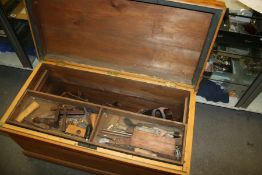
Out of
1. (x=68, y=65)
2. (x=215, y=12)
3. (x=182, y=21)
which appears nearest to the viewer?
(x=215, y=12)

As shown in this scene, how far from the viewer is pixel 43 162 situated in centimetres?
200

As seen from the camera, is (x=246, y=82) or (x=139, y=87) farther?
(x=246, y=82)

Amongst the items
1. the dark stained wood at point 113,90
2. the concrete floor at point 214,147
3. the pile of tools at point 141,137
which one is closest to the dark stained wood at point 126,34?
the dark stained wood at point 113,90

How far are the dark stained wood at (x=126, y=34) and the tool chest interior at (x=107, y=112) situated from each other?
13cm

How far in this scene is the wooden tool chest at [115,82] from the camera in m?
1.30

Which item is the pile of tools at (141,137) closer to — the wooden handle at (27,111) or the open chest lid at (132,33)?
the open chest lid at (132,33)

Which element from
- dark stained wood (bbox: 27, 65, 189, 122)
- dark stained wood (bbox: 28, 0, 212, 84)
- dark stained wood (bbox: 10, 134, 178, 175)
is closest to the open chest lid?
dark stained wood (bbox: 28, 0, 212, 84)

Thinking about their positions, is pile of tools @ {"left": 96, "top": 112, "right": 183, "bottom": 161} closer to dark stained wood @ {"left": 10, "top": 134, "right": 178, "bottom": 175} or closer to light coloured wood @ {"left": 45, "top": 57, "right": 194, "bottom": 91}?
dark stained wood @ {"left": 10, "top": 134, "right": 178, "bottom": 175}

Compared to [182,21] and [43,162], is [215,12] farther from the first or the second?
[43,162]

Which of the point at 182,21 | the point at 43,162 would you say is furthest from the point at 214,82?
the point at 43,162

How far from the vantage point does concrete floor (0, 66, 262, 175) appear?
6.49 feet

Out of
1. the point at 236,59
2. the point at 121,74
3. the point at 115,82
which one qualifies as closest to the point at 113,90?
the point at 115,82

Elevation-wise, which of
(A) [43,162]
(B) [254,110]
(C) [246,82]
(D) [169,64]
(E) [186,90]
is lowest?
(A) [43,162]

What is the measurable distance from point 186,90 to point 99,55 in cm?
64
